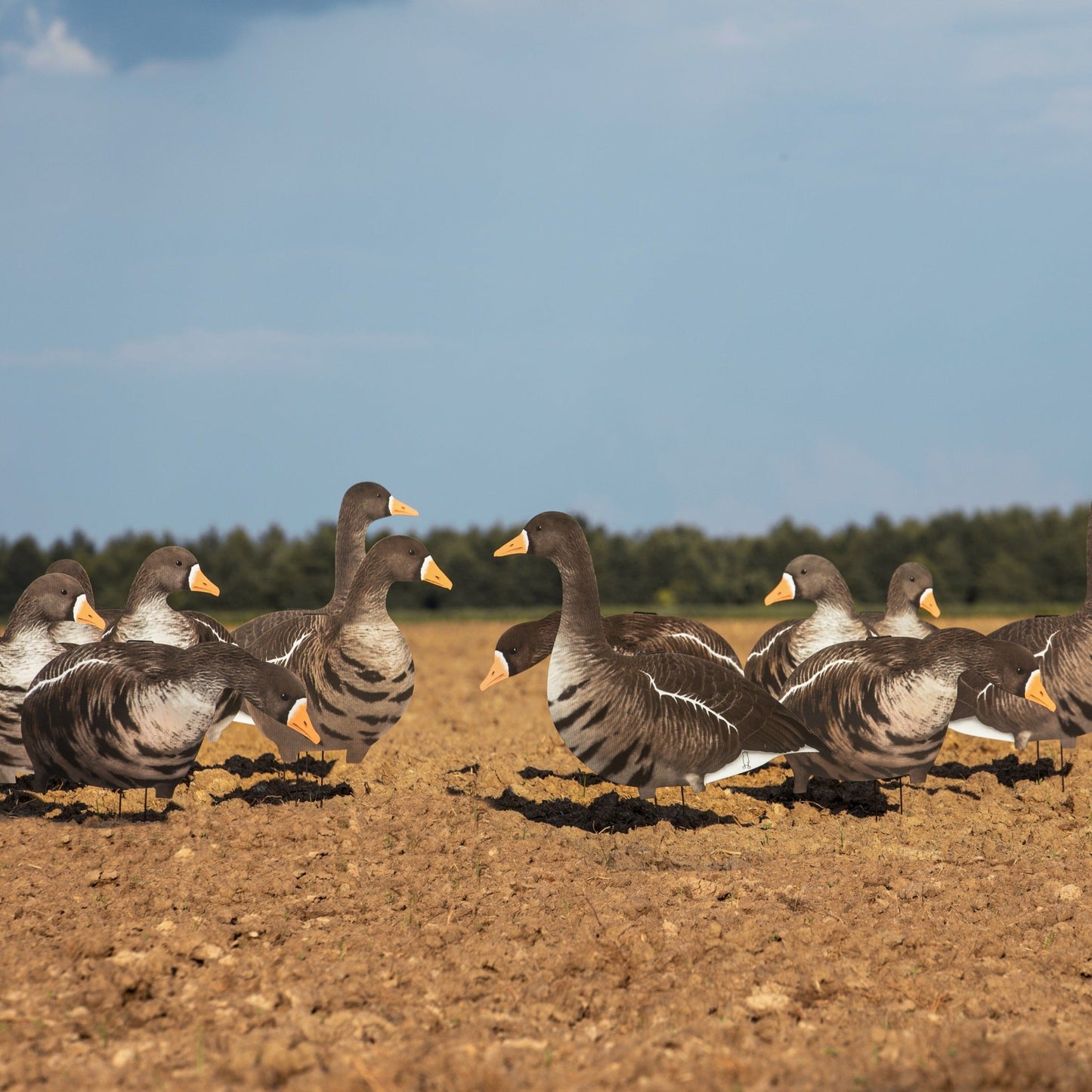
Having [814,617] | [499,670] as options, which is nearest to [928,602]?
[814,617]

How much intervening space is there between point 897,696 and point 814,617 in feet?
5.38

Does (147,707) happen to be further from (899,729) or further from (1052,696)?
(1052,696)

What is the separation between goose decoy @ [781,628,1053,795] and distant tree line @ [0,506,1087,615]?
31.7 metres

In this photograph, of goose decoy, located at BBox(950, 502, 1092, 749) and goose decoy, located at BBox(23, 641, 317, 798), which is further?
goose decoy, located at BBox(950, 502, 1092, 749)

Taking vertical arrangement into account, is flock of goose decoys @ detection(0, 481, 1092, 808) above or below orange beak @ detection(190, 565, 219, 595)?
below

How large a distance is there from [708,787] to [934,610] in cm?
273

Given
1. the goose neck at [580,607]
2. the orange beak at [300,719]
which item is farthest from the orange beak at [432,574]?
the orange beak at [300,719]

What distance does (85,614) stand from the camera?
383 inches

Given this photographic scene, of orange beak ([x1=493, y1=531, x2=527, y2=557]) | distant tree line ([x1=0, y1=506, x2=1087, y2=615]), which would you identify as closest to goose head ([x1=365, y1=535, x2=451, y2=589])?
orange beak ([x1=493, y1=531, x2=527, y2=557])

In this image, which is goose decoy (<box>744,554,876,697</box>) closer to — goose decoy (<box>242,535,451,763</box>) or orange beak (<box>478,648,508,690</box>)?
orange beak (<box>478,648,508,690</box>)

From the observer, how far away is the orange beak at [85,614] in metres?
9.70

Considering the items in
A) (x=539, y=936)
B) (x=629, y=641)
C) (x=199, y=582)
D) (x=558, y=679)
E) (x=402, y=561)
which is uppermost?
(x=402, y=561)

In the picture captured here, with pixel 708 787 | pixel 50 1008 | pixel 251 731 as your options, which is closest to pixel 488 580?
pixel 251 731

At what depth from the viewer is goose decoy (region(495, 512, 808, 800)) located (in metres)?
8.56
